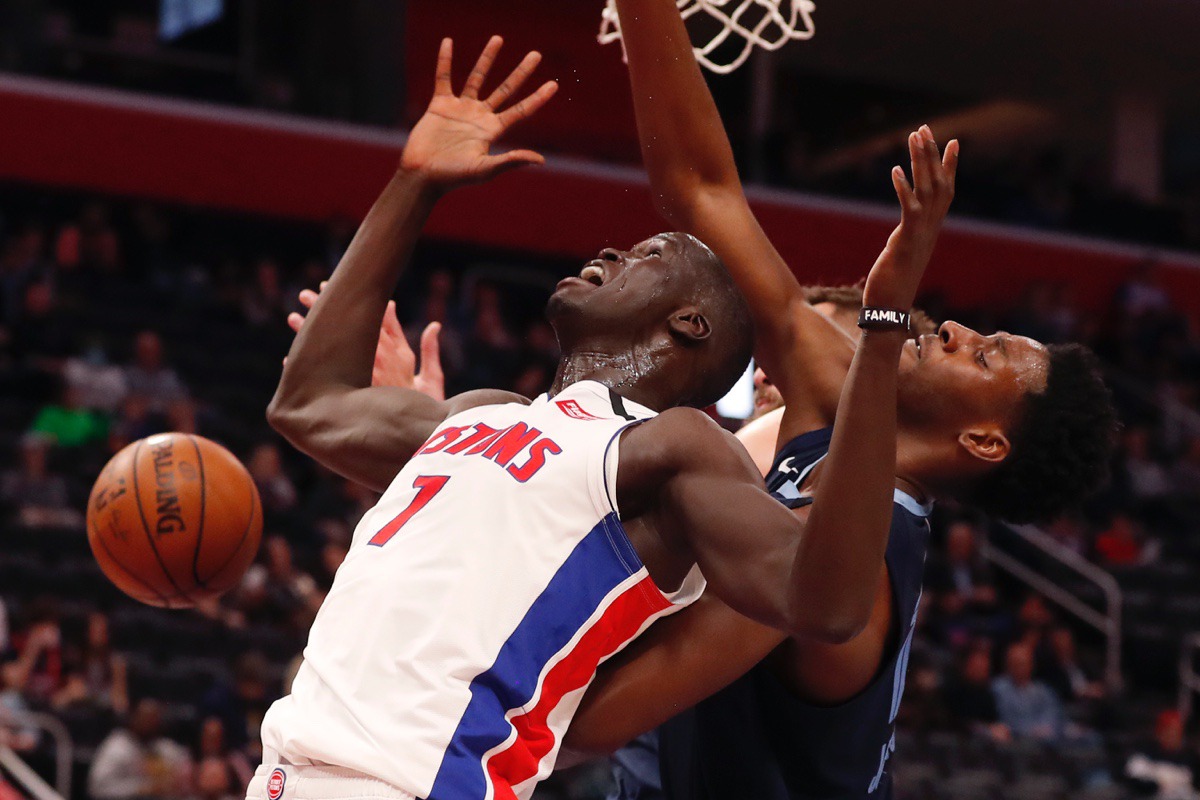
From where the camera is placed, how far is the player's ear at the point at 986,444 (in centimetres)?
316

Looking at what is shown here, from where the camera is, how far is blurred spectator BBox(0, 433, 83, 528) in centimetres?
984

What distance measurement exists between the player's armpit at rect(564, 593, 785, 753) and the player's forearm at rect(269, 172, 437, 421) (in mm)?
892

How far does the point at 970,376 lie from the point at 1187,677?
9.84 m

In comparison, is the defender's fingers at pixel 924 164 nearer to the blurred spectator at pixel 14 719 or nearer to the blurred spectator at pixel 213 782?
the blurred spectator at pixel 213 782

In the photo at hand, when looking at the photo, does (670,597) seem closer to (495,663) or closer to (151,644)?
(495,663)

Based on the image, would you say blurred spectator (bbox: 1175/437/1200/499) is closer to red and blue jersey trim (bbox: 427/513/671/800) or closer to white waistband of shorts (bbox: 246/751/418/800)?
red and blue jersey trim (bbox: 427/513/671/800)

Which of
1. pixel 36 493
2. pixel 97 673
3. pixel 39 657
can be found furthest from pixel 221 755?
pixel 36 493

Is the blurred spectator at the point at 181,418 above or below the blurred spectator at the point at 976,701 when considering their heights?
above

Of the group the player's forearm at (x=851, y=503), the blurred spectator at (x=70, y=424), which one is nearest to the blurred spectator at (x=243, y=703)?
the blurred spectator at (x=70, y=424)

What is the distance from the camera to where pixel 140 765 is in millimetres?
8047

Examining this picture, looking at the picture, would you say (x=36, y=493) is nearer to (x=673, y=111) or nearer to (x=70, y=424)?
(x=70, y=424)

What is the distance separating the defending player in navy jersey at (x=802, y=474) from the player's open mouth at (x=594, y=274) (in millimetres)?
437

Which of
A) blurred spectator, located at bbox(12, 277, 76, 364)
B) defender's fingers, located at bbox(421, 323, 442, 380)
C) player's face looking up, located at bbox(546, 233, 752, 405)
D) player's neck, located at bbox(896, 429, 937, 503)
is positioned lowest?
blurred spectator, located at bbox(12, 277, 76, 364)

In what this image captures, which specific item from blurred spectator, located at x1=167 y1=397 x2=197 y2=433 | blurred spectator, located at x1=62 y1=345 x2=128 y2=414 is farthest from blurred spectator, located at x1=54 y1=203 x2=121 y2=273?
blurred spectator, located at x1=167 y1=397 x2=197 y2=433
